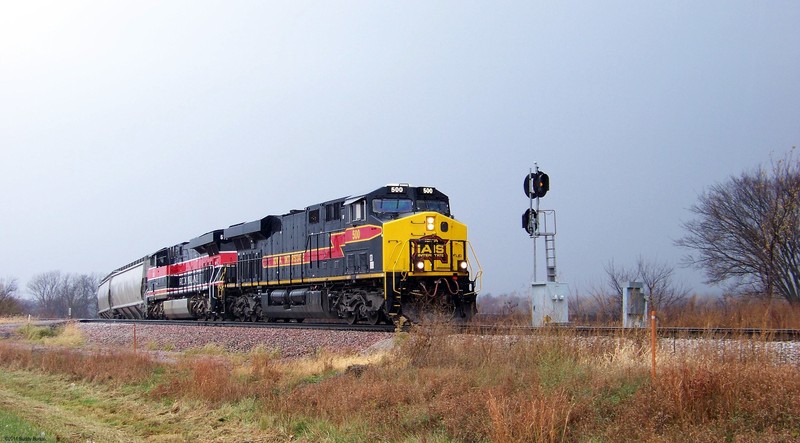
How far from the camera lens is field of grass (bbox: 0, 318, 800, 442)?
6.89 meters

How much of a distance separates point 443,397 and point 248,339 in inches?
405

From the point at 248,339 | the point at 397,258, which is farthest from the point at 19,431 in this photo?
the point at 397,258

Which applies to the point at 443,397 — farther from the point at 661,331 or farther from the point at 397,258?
the point at 397,258

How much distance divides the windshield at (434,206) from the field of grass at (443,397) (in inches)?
265

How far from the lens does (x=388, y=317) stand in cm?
1812

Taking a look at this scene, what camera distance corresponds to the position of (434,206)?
778 inches

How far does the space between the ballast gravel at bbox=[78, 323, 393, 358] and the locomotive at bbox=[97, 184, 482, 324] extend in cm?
186

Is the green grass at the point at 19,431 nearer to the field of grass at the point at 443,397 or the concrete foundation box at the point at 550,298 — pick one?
the field of grass at the point at 443,397

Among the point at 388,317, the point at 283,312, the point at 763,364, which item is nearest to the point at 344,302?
the point at 388,317

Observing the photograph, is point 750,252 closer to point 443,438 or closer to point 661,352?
point 661,352

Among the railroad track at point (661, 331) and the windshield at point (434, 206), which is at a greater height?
the windshield at point (434, 206)

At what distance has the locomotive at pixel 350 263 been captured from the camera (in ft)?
59.7

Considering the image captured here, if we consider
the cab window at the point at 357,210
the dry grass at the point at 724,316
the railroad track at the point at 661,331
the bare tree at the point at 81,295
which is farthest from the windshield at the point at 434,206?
the bare tree at the point at 81,295

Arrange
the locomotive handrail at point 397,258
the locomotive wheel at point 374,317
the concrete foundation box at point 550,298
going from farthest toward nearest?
the locomotive wheel at point 374,317
the locomotive handrail at point 397,258
the concrete foundation box at point 550,298
